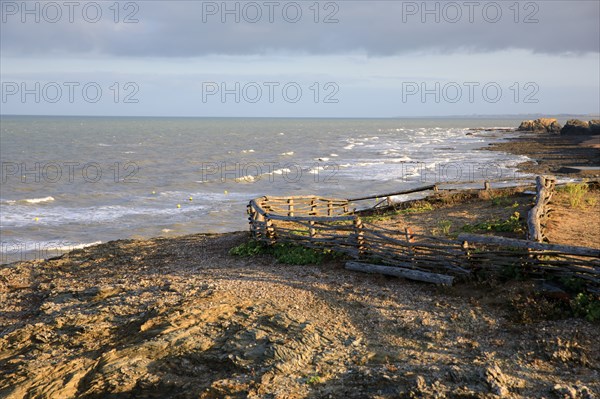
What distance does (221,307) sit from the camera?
8984 mm

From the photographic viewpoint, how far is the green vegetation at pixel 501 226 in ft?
42.1

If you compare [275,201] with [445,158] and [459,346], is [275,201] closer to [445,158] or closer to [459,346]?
[459,346]

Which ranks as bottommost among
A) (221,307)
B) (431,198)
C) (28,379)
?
(28,379)

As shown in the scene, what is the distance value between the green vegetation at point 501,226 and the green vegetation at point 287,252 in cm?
387

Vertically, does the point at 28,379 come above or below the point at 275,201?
below

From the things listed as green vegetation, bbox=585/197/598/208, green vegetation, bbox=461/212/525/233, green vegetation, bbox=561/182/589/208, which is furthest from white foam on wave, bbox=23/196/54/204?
green vegetation, bbox=585/197/598/208

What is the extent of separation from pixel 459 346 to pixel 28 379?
6006 mm

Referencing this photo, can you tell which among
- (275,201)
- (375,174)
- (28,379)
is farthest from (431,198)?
(375,174)

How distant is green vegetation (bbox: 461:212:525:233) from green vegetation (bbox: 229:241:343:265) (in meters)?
3.87

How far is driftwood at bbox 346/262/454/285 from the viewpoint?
32.1 feet

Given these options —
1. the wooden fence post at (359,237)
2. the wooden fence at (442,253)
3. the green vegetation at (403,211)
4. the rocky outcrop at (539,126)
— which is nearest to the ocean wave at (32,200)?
the green vegetation at (403,211)

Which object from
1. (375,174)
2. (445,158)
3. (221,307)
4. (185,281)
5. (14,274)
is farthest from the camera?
(445,158)

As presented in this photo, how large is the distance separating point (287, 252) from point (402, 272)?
305 cm

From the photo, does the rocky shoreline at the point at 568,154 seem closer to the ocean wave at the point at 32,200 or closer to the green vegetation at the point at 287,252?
the green vegetation at the point at 287,252
